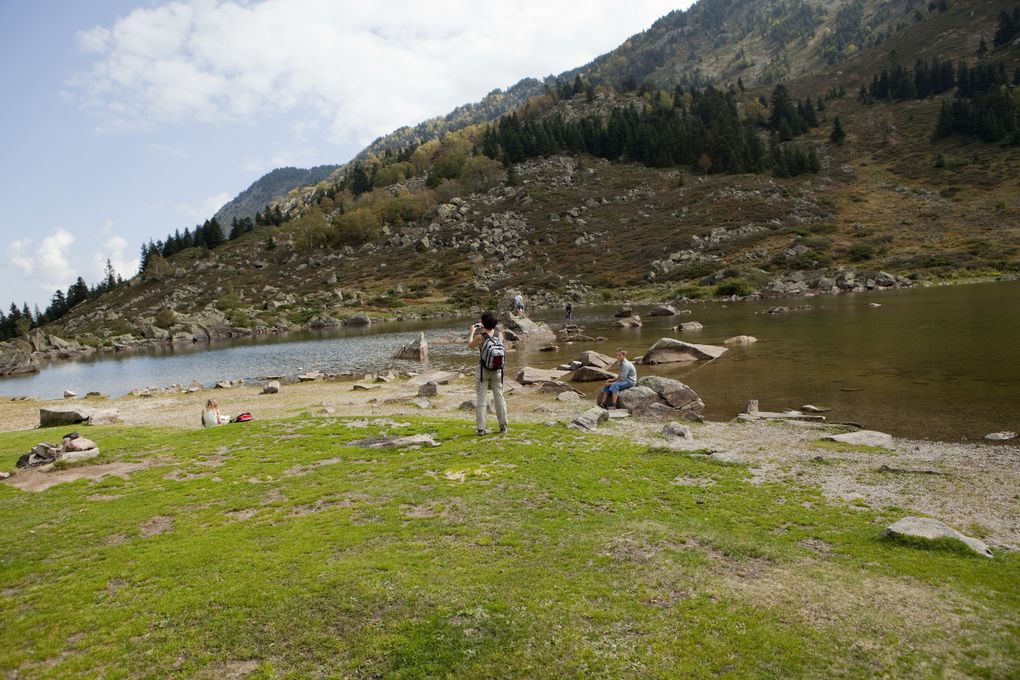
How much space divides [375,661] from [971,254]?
354ft

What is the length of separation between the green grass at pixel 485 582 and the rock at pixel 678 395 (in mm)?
9594

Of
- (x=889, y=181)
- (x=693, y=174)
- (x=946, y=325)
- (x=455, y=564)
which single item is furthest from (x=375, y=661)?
(x=693, y=174)

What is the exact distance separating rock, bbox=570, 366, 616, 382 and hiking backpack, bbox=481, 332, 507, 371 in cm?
1791

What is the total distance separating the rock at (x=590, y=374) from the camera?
33.5m

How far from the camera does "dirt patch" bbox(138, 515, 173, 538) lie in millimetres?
10585

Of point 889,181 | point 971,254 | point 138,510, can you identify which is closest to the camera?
point 138,510

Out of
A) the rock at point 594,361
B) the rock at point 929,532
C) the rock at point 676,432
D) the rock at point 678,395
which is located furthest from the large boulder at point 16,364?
the rock at point 929,532

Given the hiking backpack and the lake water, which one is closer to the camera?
the hiking backpack

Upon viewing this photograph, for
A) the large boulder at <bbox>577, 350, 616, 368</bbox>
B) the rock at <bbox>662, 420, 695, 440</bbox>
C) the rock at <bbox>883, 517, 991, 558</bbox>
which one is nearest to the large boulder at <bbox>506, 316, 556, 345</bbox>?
the large boulder at <bbox>577, 350, 616, 368</bbox>

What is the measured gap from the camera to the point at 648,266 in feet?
371

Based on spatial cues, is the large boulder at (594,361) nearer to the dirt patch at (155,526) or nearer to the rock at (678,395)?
the rock at (678,395)

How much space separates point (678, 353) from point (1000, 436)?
21188 mm

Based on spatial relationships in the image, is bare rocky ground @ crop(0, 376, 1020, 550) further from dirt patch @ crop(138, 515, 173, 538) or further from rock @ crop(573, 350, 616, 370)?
rock @ crop(573, 350, 616, 370)

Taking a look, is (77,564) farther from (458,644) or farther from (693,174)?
(693,174)
